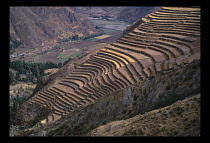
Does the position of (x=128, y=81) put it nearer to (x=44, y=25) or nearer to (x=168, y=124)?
(x=168, y=124)

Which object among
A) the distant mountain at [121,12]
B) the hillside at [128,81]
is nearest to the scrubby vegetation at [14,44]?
the distant mountain at [121,12]

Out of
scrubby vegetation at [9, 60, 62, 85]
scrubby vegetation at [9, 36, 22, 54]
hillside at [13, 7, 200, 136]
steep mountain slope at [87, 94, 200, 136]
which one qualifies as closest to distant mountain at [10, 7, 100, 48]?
scrubby vegetation at [9, 36, 22, 54]

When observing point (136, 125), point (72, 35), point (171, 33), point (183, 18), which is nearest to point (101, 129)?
point (136, 125)

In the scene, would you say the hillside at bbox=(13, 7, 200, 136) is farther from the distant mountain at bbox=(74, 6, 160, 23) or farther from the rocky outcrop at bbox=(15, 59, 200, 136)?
the distant mountain at bbox=(74, 6, 160, 23)

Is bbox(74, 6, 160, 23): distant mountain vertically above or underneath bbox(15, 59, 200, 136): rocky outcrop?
above

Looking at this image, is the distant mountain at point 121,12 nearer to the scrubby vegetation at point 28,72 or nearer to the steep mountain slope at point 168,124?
the scrubby vegetation at point 28,72
